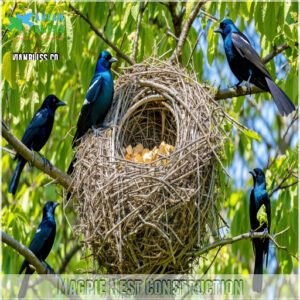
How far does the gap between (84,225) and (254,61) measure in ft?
6.25

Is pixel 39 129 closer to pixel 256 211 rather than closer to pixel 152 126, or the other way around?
pixel 152 126

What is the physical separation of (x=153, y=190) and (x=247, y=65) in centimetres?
168

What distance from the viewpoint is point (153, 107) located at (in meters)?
6.01

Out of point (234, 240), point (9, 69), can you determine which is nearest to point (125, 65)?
point (9, 69)

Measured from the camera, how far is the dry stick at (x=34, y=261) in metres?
4.98

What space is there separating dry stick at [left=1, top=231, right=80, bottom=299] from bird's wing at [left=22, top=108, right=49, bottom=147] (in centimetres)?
116

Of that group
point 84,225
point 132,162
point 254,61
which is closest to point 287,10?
point 254,61

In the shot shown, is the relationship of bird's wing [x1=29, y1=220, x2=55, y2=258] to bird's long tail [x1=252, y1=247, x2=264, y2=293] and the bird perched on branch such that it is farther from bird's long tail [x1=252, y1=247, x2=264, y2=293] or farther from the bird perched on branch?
bird's long tail [x1=252, y1=247, x2=264, y2=293]

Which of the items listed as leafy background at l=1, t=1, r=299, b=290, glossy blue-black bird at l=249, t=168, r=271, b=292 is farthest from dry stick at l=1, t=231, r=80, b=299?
glossy blue-black bird at l=249, t=168, r=271, b=292

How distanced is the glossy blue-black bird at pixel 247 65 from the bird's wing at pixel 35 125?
149 centimetres

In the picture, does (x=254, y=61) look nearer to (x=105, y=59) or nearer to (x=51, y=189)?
(x=105, y=59)

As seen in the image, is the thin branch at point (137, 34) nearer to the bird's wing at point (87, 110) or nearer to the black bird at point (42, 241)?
the bird's wing at point (87, 110)

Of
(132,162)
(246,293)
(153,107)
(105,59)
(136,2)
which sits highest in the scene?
(136,2)

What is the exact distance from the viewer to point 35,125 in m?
6.69
